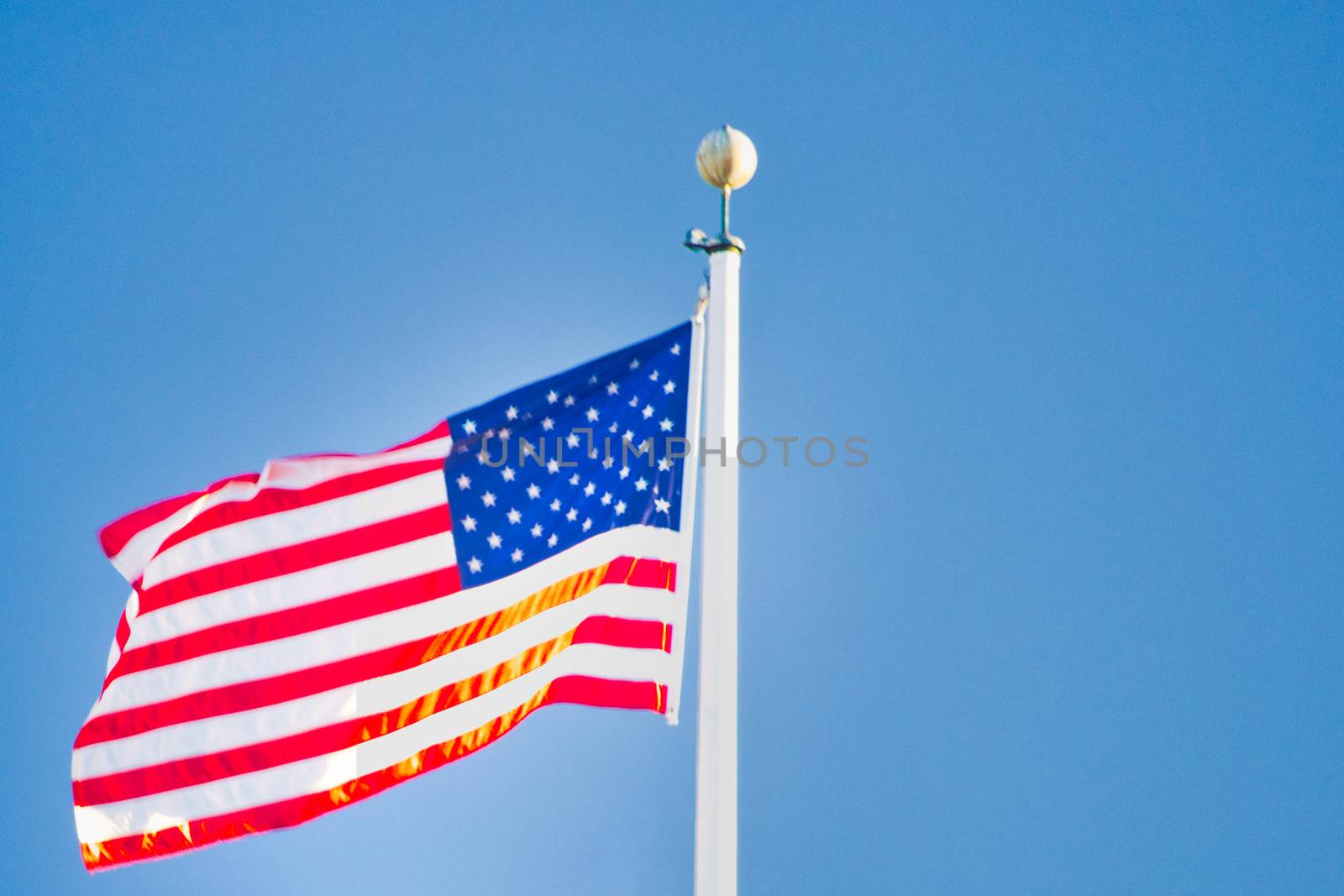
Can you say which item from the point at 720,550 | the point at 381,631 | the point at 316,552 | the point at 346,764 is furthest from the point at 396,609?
the point at 720,550

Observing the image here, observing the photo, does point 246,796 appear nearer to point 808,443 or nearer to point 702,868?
point 702,868

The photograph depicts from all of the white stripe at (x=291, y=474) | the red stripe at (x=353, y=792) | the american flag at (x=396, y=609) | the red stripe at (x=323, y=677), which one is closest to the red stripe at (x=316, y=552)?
the american flag at (x=396, y=609)

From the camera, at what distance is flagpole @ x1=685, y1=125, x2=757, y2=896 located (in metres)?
6.38

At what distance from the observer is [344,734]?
7.23 m

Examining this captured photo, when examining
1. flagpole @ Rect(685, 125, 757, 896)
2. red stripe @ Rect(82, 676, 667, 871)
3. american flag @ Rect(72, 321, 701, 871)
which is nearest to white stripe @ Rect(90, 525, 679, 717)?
american flag @ Rect(72, 321, 701, 871)

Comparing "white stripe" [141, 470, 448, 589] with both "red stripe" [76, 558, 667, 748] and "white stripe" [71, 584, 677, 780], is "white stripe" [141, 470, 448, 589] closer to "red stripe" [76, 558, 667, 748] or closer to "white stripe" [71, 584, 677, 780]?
"red stripe" [76, 558, 667, 748]

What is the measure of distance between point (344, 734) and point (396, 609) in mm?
680

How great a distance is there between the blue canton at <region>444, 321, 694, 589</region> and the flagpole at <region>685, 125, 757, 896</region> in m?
0.39

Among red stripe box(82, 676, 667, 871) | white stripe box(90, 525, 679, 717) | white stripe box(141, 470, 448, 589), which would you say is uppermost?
white stripe box(141, 470, 448, 589)

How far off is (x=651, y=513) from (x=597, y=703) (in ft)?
3.32

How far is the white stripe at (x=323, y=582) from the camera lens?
7441 mm

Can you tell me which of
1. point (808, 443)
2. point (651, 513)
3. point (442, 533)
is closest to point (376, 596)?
point (442, 533)

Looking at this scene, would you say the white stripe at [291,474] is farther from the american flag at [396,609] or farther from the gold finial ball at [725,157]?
the gold finial ball at [725,157]

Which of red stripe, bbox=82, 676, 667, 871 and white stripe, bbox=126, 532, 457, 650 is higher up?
white stripe, bbox=126, 532, 457, 650
